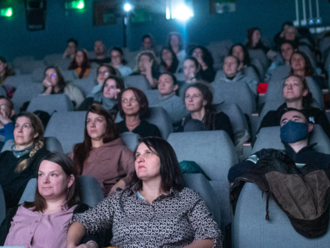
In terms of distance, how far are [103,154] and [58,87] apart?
6.69ft

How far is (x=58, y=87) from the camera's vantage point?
4.23m

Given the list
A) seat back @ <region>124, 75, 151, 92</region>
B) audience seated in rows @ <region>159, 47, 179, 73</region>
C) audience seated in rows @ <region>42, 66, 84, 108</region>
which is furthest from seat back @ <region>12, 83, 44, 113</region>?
→ audience seated in rows @ <region>159, 47, 179, 73</region>

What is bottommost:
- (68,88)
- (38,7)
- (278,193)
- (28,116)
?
(278,193)

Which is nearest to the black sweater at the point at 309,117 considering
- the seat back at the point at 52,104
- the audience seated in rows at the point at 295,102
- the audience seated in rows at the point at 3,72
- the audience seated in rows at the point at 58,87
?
the audience seated in rows at the point at 295,102

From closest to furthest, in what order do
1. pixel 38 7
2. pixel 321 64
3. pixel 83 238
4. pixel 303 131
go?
1. pixel 83 238
2. pixel 303 131
3. pixel 321 64
4. pixel 38 7

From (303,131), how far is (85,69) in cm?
376

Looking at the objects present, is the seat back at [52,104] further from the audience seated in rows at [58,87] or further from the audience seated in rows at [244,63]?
the audience seated in rows at [244,63]

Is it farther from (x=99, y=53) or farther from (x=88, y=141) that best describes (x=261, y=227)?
(x=99, y=53)

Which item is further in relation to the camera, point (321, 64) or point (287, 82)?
point (321, 64)

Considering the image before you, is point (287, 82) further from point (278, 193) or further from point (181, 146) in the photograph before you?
point (278, 193)

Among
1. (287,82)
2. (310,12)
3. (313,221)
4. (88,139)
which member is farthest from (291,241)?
(310,12)

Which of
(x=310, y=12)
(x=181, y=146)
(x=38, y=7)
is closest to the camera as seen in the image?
(x=181, y=146)

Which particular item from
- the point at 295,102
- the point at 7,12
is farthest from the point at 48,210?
the point at 7,12

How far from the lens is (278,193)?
5.16 ft
